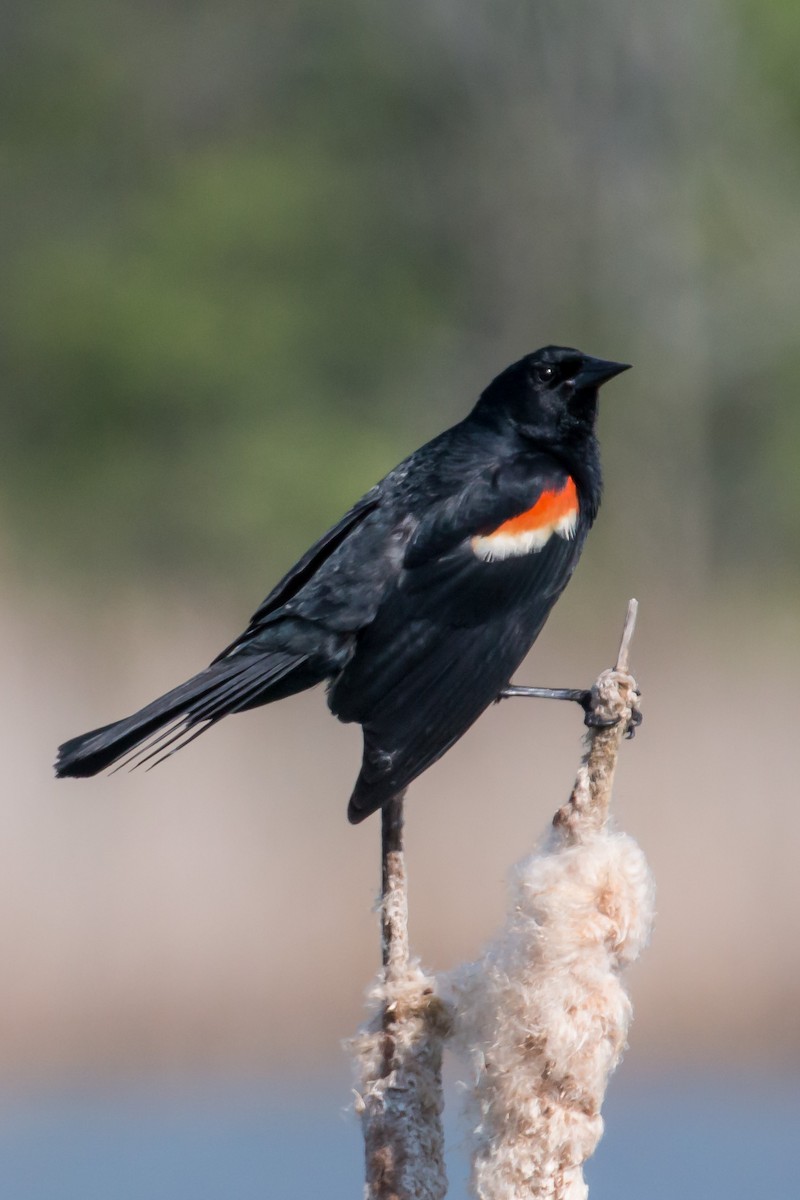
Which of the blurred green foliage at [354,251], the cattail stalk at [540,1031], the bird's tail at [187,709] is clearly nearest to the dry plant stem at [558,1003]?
the cattail stalk at [540,1031]

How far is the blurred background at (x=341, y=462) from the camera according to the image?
4.84 meters

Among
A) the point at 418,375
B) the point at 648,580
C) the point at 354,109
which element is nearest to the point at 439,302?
the point at 418,375

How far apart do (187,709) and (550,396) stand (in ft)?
3.19

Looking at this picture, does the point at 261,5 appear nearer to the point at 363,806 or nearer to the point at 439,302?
the point at 439,302

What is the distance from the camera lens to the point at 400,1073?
4.98 ft

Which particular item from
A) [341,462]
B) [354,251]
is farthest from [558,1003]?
[354,251]

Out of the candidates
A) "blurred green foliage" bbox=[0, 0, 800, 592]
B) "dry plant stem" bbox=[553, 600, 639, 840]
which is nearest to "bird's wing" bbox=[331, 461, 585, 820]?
"dry plant stem" bbox=[553, 600, 639, 840]

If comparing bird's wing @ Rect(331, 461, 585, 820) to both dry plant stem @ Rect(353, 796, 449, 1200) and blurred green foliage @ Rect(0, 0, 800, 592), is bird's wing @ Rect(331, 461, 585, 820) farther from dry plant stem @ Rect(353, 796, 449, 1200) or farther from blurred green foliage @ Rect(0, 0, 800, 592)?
blurred green foliage @ Rect(0, 0, 800, 592)

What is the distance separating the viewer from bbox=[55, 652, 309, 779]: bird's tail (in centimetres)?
194

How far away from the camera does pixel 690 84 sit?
428 inches

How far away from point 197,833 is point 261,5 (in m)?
10.9

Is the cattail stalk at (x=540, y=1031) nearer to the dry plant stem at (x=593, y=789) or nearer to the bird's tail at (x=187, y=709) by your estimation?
the dry plant stem at (x=593, y=789)

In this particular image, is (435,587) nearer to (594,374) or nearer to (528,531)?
(528,531)

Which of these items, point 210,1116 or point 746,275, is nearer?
point 210,1116
